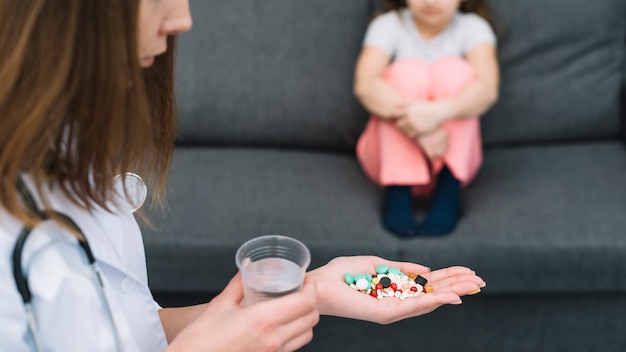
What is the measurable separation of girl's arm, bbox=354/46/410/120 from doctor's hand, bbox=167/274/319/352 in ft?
3.31

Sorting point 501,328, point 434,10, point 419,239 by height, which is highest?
point 434,10

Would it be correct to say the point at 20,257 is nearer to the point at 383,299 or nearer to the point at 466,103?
the point at 383,299

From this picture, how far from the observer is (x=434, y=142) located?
189 centimetres

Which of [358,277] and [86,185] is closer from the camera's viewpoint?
[86,185]

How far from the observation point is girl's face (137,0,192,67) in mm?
810

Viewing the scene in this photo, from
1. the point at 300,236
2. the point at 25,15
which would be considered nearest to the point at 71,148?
the point at 25,15

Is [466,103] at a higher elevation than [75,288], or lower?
lower

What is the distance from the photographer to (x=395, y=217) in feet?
6.09

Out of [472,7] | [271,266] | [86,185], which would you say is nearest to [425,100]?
[472,7]

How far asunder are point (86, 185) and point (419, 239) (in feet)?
3.75

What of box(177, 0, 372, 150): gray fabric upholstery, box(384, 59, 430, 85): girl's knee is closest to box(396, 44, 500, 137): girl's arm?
box(384, 59, 430, 85): girl's knee

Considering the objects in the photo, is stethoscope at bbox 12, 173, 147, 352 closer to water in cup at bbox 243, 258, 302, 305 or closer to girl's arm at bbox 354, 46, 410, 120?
water in cup at bbox 243, 258, 302, 305

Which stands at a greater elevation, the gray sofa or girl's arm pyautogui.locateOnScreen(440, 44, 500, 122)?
girl's arm pyautogui.locateOnScreen(440, 44, 500, 122)

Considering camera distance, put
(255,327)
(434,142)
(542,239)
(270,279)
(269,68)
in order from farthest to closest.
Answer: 1. (269,68)
2. (434,142)
3. (542,239)
4. (270,279)
5. (255,327)
